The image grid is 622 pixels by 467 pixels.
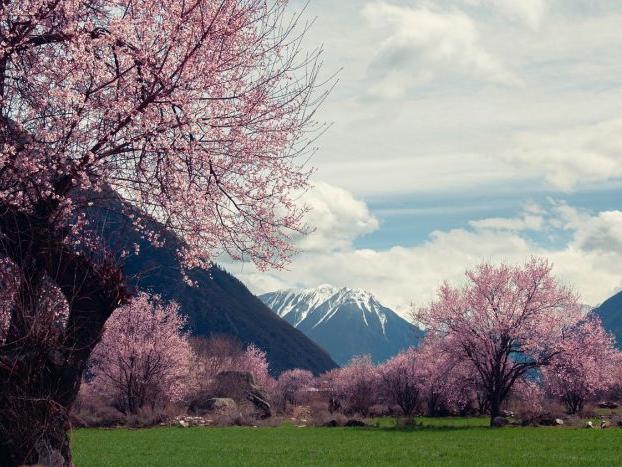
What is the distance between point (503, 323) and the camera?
42.4 meters

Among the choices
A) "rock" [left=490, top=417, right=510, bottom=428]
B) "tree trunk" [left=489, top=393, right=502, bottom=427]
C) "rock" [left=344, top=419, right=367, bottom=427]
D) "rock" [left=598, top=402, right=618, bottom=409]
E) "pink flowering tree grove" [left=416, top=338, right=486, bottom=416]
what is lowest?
"rock" [left=344, top=419, right=367, bottom=427]

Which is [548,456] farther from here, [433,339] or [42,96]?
[433,339]

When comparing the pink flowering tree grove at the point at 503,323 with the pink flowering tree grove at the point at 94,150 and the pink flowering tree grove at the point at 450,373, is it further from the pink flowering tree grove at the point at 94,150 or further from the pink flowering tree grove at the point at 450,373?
the pink flowering tree grove at the point at 94,150

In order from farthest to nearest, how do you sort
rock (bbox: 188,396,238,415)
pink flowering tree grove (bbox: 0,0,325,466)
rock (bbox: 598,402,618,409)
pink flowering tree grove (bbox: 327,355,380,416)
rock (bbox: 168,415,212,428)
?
rock (bbox: 598,402,618,409) < pink flowering tree grove (bbox: 327,355,380,416) < rock (bbox: 188,396,238,415) < rock (bbox: 168,415,212,428) < pink flowering tree grove (bbox: 0,0,325,466)

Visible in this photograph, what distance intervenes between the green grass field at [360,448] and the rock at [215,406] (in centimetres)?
1760

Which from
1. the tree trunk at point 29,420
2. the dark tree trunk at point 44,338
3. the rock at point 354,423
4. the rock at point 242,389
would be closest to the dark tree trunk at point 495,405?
the rock at point 354,423

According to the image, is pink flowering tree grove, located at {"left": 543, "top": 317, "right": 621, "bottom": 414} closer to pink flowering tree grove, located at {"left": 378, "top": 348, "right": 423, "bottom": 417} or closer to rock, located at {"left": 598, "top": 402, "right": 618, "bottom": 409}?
pink flowering tree grove, located at {"left": 378, "top": 348, "right": 423, "bottom": 417}

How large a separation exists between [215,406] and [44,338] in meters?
47.1

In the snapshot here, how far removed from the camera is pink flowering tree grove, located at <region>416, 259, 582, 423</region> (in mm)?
42031

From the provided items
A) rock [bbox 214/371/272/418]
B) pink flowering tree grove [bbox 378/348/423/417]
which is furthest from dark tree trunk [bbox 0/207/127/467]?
pink flowering tree grove [bbox 378/348/423/417]

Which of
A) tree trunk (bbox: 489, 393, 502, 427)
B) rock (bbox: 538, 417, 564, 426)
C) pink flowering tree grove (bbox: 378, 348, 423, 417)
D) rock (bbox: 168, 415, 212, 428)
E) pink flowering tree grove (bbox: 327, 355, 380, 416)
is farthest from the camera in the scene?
pink flowering tree grove (bbox: 378, 348, 423, 417)

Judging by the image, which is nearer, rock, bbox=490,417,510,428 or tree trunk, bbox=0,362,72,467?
tree trunk, bbox=0,362,72,467

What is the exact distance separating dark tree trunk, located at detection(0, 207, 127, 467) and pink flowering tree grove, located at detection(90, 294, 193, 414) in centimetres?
4391

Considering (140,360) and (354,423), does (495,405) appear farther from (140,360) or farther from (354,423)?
(140,360)
